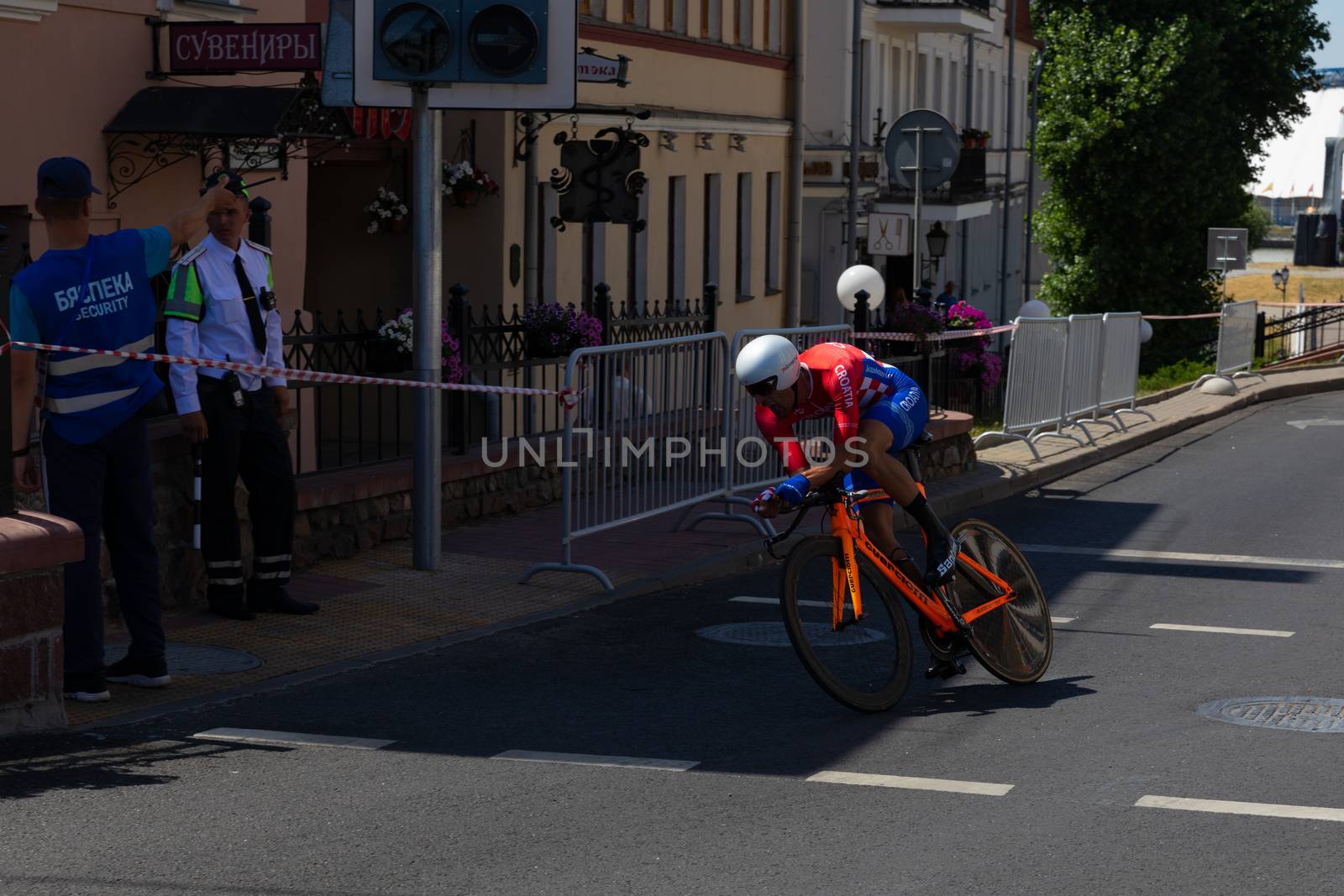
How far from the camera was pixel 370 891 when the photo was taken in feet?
18.2

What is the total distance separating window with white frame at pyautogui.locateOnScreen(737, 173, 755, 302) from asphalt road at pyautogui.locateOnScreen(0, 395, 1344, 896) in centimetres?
2068

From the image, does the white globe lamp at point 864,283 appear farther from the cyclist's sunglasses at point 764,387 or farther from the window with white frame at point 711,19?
the cyclist's sunglasses at point 764,387

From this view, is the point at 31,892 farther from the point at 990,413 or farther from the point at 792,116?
the point at 792,116

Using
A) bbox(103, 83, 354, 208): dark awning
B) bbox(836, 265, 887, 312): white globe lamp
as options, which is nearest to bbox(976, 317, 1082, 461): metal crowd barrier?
bbox(836, 265, 887, 312): white globe lamp

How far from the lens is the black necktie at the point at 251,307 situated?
9.70 meters

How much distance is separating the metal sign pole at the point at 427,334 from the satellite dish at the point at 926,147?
26.2 feet

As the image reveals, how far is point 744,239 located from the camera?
102ft

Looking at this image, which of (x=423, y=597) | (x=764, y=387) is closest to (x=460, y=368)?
(x=423, y=597)

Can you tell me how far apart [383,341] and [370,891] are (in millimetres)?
7145

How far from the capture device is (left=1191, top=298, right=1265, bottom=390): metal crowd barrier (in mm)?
29312

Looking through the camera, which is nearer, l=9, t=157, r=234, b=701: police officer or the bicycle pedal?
l=9, t=157, r=234, b=701: police officer

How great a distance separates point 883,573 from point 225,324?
336cm

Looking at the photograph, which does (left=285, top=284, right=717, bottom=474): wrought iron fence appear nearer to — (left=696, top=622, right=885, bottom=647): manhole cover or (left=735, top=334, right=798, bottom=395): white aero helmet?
(left=696, top=622, right=885, bottom=647): manhole cover

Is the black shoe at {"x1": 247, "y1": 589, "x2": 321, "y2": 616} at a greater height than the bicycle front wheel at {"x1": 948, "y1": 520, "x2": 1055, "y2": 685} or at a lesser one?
lesser
